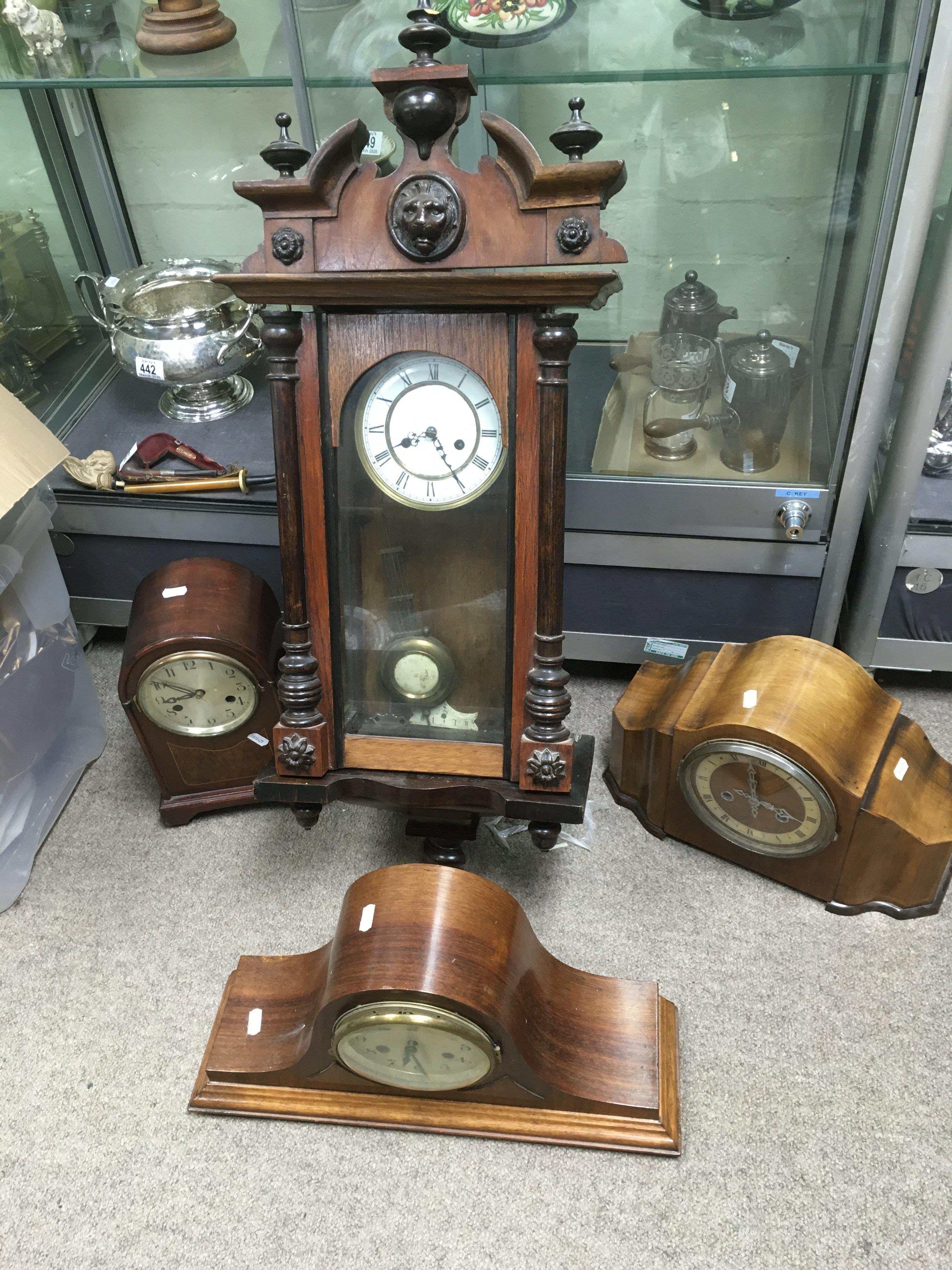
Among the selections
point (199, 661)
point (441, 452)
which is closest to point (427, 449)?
point (441, 452)

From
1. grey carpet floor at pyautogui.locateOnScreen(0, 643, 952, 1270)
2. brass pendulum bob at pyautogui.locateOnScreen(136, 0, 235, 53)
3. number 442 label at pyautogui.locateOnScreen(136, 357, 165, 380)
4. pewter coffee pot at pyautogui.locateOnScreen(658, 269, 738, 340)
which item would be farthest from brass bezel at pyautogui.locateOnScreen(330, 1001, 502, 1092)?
brass pendulum bob at pyautogui.locateOnScreen(136, 0, 235, 53)

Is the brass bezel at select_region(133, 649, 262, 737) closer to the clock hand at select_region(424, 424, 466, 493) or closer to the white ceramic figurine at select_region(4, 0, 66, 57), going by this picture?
the clock hand at select_region(424, 424, 466, 493)

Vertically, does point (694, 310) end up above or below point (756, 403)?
above

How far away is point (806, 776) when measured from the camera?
1446 millimetres

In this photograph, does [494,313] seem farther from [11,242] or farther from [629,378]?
[11,242]

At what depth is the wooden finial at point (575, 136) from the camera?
1.05m

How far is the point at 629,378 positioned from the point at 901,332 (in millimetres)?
465

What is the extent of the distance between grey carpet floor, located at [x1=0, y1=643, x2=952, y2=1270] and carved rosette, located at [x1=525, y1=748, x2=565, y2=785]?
39 cm

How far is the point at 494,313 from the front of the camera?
118 cm

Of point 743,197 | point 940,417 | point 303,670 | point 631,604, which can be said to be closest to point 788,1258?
point 303,670

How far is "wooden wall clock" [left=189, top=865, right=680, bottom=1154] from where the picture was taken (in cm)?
119

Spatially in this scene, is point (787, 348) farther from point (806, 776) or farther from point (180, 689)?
point (180, 689)

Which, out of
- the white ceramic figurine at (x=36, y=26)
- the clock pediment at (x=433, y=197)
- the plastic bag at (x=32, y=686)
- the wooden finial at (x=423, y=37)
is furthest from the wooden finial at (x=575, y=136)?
the white ceramic figurine at (x=36, y=26)

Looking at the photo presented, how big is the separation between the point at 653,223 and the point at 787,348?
0.31 metres
